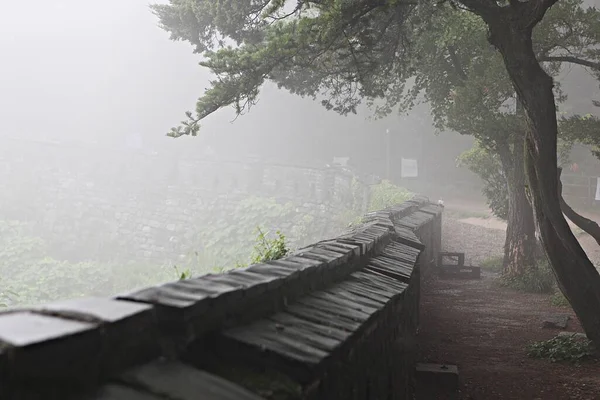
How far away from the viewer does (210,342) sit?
2184mm

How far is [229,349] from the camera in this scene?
7.23ft

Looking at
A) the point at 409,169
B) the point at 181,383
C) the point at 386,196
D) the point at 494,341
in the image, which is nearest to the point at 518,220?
the point at 494,341

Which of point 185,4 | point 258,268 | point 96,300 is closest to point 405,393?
point 258,268

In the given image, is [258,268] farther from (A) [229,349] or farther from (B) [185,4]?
(B) [185,4]

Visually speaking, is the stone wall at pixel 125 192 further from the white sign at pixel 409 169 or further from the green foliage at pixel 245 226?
the white sign at pixel 409 169

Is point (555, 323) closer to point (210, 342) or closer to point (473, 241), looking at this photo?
point (210, 342)

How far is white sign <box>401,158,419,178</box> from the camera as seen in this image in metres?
34.7

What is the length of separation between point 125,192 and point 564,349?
3069 cm

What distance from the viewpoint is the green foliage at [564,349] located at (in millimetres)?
7102

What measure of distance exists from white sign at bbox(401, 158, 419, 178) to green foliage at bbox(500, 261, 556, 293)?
21.7 meters

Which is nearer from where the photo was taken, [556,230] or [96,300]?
[96,300]

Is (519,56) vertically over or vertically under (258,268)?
over

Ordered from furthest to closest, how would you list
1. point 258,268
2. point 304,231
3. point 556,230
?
point 304,231 < point 556,230 < point 258,268

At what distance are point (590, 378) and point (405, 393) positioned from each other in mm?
2702
